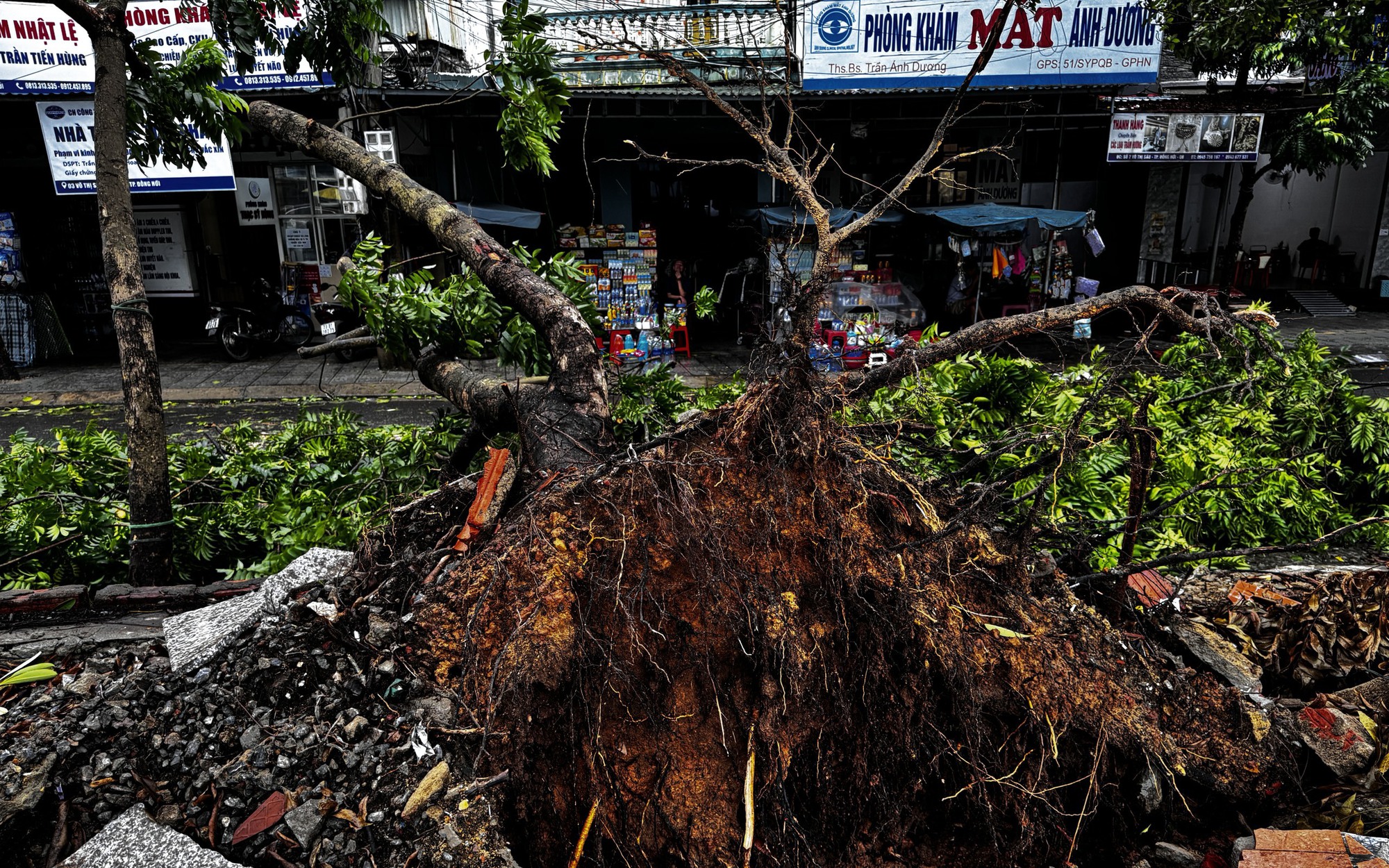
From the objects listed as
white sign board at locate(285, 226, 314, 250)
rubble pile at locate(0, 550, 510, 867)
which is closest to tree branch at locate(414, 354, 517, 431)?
rubble pile at locate(0, 550, 510, 867)

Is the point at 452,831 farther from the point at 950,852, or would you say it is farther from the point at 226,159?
the point at 226,159

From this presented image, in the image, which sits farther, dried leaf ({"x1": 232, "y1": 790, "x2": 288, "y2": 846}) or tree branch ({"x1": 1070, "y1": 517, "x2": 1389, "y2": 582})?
tree branch ({"x1": 1070, "y1": 517, "x2": 1389, "y2": 582})

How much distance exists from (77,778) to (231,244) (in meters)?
13.6

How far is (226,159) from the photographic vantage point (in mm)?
11047

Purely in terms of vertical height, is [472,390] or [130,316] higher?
[130,316]

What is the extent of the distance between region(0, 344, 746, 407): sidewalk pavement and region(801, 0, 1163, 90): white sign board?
4.23 metres

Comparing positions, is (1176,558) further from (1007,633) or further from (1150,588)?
(1007,633)

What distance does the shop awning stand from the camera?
35.8ft

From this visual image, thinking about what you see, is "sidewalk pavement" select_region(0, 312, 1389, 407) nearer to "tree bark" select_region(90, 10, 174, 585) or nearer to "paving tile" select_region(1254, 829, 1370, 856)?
"tree bark" select_region(90, 10, 174, 585)

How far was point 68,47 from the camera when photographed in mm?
10586

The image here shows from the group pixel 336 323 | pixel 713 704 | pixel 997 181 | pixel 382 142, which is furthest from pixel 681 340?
pixel 713 704

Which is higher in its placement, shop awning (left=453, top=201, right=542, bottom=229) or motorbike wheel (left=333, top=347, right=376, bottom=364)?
shop awning (left=453, top=201, right=542, bottom=229)

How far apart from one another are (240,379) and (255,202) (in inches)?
113

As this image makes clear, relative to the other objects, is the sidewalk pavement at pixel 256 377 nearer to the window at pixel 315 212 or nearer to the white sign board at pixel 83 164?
the window at pixel 315 212
